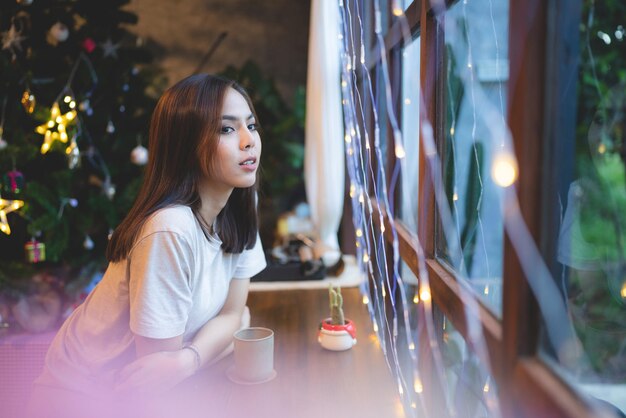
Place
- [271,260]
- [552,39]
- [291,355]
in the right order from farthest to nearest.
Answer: [271,260], [291,355], [552,39]

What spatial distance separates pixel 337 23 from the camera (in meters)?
2.88

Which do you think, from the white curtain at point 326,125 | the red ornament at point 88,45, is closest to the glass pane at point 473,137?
the white curtain at point 326,125

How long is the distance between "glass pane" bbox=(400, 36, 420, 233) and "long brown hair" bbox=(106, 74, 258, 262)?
0.56 metres

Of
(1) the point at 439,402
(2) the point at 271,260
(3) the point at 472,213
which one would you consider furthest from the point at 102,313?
(2) the point at 271,260

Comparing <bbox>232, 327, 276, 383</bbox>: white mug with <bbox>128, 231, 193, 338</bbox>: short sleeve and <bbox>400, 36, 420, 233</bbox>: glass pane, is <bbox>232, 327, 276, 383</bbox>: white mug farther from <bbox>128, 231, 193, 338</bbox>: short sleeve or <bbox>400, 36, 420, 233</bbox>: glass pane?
<bbox>400, 36, 420, 233</bbox>: glass pane

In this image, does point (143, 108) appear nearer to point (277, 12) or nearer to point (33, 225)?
point (33, 225)

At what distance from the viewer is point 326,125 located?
3.08 m

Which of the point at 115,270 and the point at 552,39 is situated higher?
the point at 552,39

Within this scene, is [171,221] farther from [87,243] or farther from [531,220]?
[87,243]

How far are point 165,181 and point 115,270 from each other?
0.25m

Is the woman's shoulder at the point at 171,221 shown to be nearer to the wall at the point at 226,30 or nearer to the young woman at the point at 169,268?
the young woman at the point at 169,268

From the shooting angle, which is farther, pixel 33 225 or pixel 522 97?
pixel 33 225

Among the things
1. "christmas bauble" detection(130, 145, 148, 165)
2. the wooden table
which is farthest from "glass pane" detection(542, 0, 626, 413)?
"christmas bauble" detection(130, 145, 148, 165)

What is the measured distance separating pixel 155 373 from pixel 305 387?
36 centimetres
